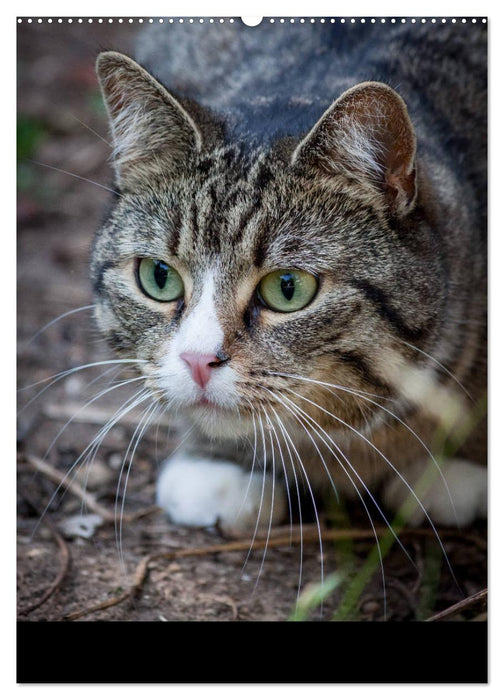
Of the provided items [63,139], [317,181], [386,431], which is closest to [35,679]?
[386,431]

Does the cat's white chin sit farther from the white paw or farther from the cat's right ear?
the cat's right ear

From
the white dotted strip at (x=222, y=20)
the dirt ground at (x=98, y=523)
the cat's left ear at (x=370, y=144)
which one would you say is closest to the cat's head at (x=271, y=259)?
the cat's left ear at (x=370, y=144)

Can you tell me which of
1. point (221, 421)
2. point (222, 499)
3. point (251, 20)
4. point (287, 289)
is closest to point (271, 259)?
point (287, 289)

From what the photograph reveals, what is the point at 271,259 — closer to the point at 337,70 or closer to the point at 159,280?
the point at 159,280

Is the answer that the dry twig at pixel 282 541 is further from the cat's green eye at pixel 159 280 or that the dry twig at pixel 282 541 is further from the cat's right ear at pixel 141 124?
the cat's right ear at pixel 141 124

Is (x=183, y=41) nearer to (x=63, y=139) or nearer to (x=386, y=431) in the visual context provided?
(x=63, y=139)

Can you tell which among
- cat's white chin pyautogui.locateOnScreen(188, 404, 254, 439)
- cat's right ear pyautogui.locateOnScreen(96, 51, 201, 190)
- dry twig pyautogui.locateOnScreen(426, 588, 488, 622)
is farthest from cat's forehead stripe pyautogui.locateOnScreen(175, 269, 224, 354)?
dry twig pyautogui.locateOnScreen(426, 588, 488, 622)

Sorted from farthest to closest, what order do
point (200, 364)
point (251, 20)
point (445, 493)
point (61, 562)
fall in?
point (445, 493)
point (61, 562)
point (251, 20)
point (200, 364)
